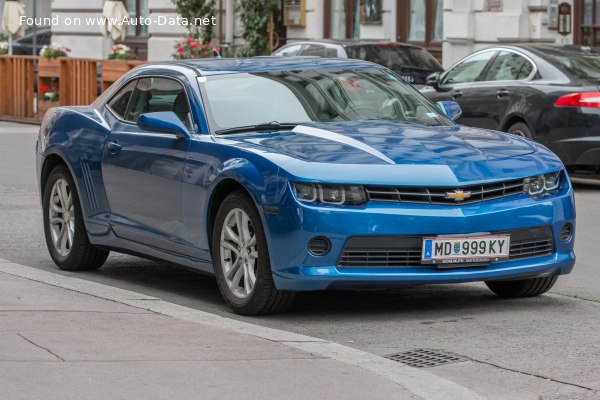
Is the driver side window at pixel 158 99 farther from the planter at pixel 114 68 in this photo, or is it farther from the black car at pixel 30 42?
the black car at pixel 30 42

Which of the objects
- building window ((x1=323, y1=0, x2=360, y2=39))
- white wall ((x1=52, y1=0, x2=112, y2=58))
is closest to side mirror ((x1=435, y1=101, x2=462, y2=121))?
building window ((x1=323, y1=0, x2=360, y2=39))

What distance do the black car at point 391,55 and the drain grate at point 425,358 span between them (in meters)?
14.1

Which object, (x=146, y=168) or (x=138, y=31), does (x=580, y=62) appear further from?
(x=138, y=31)

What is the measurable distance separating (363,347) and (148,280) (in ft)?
9.30

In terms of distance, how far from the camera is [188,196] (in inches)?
347

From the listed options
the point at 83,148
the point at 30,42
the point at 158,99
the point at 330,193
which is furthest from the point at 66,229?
the point at 30,42

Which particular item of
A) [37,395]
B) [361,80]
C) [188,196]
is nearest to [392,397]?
[37,395]

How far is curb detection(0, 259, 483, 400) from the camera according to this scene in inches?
250

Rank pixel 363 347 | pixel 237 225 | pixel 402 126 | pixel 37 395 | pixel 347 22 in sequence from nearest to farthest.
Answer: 1. pixel 37 395
2. pixel 363 347
3. pixel 237 225
4. pixel 402 126
5. pixel 347 22

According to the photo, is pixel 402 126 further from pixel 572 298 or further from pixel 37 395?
pixel 37 395

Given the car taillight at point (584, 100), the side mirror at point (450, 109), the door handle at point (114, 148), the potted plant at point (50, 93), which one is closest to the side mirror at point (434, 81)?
the car taillight at point (584, 100)

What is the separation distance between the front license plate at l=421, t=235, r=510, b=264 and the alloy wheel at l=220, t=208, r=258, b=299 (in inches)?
36.5

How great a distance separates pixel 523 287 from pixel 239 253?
172 centimetres

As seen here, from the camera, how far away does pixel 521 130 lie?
16.4 metres
